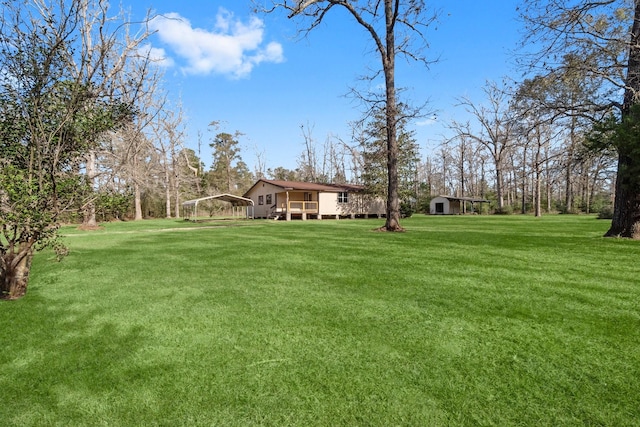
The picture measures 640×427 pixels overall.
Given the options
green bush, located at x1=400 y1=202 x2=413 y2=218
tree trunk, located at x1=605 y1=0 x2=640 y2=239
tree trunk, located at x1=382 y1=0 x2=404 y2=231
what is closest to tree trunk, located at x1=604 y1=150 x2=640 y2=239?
tree trunk, located at x1=605 y1=0 x2=640 y2=239

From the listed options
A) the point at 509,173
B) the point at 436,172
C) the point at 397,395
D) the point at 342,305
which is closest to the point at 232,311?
the point at 342,305

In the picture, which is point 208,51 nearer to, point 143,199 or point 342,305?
point 342,305

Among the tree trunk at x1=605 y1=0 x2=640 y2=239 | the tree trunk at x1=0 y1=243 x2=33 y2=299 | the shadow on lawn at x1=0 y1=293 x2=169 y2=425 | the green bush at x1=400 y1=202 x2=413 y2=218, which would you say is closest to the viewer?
the shadow on lawn at x1=0 y1=293 x2=169 y2=425

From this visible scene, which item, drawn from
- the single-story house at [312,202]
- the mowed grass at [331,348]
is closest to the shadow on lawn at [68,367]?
the mowed grass at [331,348]

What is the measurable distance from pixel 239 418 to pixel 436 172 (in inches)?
2493

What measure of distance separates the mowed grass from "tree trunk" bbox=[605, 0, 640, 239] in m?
3.97

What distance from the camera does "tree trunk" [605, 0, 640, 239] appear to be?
7.66 meters

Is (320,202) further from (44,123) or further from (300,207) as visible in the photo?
(44,123)

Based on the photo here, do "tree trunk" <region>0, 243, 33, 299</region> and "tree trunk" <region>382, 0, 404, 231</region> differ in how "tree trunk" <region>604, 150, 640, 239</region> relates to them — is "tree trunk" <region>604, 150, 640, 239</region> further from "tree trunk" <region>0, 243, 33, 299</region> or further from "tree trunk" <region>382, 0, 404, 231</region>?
"tree trunk" <region>0, 243, 33, 299</region>

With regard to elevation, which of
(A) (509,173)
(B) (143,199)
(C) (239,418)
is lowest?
(C) (239,418)

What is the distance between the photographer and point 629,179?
7.77 m

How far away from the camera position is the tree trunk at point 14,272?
4.24 m

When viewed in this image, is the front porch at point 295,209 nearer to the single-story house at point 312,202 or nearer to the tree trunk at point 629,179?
the single-story house at point 312,202

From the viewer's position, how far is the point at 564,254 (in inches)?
244
